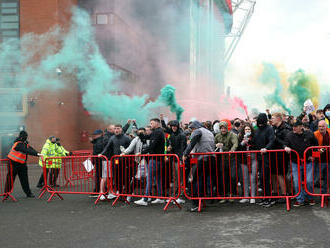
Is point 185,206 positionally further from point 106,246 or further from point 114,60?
point 114,60

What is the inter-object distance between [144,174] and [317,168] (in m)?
3.48

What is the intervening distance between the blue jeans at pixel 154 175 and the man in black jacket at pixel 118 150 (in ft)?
2.28

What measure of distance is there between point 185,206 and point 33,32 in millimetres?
16061

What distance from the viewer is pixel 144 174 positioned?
8.23 meters

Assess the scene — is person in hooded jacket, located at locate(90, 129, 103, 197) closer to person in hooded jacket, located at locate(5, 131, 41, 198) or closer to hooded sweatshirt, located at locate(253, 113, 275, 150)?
person in hooded jacket, located at locate(5, 131, 41, 198)

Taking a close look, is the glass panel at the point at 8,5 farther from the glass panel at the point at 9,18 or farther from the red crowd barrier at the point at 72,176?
the red crowd barrier at the point at 72,176

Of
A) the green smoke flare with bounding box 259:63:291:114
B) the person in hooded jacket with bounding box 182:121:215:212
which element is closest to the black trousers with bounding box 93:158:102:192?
the person in hooded jacket with bounding box 182:121:215:212

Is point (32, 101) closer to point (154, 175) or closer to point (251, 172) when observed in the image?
point (154, 175)

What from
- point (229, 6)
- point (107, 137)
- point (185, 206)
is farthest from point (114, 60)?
point (229, 6)

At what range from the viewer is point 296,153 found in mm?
6816

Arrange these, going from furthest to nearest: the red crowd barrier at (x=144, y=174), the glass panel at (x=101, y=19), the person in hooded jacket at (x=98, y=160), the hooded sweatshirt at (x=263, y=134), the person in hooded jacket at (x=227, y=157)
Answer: the glass panel at (x=101, y=19) < the person in hooded jacket at (x=98, y=160) < the person in hooded jacket at (x=227, y=157) < the red crowd barrier at (x=144, y=174) < the hooded sweatshirt at (x=263, y=134)

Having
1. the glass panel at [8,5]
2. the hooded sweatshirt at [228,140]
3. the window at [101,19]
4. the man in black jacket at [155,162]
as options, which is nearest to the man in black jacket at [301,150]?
the hooded sweatshirt at [228,140]

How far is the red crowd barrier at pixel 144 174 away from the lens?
304 inches

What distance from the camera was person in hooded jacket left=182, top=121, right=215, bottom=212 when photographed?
699cm
